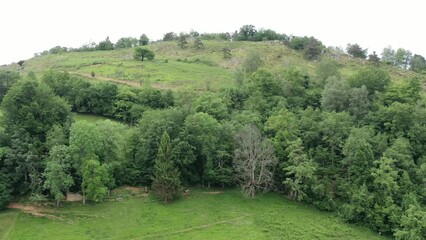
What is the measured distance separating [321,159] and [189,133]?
22.5m

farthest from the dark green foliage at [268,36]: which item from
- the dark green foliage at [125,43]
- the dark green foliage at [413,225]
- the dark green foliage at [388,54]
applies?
the dark green foliage at [413,225]

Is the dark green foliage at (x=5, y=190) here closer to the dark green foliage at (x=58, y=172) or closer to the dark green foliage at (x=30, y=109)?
the dark green foliage at (x=58, y=172)

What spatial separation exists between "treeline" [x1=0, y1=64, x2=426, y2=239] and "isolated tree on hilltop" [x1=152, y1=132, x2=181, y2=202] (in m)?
0.21

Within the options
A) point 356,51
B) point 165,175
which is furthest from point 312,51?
point 165,175

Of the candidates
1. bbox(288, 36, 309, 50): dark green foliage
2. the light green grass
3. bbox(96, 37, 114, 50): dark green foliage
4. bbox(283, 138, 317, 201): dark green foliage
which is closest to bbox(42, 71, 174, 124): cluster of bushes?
bbox(283, 138, 317, 201): dark green foliage

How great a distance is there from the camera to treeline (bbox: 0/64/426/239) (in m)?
56.0

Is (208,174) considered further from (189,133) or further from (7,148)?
(7,148)

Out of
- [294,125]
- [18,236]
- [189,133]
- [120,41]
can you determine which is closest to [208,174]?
[189,133]

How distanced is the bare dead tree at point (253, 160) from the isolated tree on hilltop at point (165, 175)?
10297 mm

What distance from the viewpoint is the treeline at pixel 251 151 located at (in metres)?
56.0

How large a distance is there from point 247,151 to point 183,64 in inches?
2996

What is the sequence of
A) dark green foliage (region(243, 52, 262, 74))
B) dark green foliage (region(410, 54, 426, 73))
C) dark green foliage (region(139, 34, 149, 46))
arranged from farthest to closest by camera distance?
dark green foliage (region(139, 34, 149, 46)), dark green foliage (region(410, 54, 426, 73)), dark green foliage (region(243, 52, 262, 74))

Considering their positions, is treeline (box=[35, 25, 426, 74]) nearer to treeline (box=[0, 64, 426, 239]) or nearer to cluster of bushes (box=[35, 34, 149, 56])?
cluster of bushes (box=[35, 34, 149, 56])

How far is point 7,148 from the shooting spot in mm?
55906
